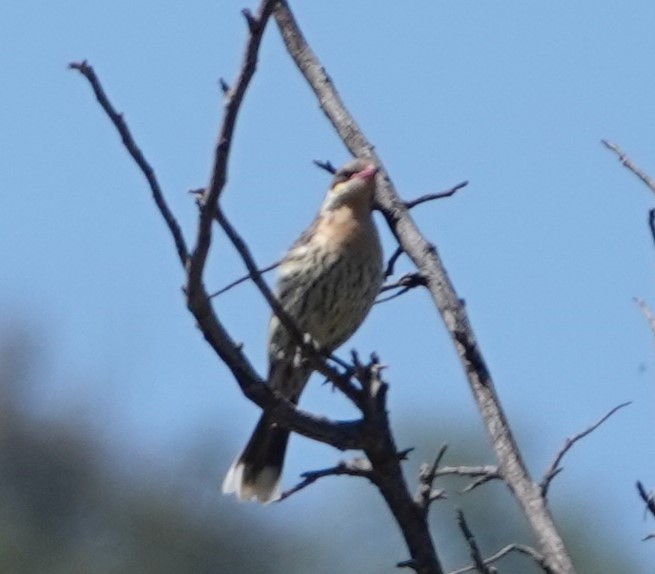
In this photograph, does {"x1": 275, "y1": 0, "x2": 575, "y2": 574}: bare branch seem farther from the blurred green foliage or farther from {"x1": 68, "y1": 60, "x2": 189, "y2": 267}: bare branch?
Result: the blurred green foliage

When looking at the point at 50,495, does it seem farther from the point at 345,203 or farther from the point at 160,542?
the point at 345,203

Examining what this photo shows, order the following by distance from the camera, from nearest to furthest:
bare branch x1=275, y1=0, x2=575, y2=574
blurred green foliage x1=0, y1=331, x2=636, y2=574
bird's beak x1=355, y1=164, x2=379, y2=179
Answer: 1. bare branch x1=275, y1=0, x2=575, y2=574
2. bird's beak x1=355, y1=164, x2=379, y2=179
3. blurred green foliage x1=0, y1=331, x2=636, y2=574

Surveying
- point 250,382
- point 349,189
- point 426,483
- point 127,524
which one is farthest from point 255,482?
point 127,524

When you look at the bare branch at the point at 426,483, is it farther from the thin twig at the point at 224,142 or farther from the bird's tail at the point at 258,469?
the bird's tail at the point at 258,469

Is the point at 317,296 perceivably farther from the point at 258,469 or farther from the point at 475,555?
the point at 475,555

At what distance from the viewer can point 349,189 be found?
6.29 m

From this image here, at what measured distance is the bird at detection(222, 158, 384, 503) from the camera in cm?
618

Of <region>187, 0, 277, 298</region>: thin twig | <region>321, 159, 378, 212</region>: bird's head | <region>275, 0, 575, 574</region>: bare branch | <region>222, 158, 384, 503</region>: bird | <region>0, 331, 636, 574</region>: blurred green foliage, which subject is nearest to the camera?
<region>187, 0, 277, 298</region>: thin twig

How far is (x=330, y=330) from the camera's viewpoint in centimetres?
621

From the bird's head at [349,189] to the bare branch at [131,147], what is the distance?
1.90 meters

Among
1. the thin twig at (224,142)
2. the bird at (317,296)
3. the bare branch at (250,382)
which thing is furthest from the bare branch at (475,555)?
the bird at (317,296)

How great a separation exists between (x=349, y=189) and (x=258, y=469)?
0.89m

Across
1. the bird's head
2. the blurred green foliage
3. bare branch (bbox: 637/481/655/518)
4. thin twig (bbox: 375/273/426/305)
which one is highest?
the blurred green foliage

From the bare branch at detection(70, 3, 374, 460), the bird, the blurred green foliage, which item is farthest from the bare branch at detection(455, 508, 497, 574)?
the blurred green foliage
